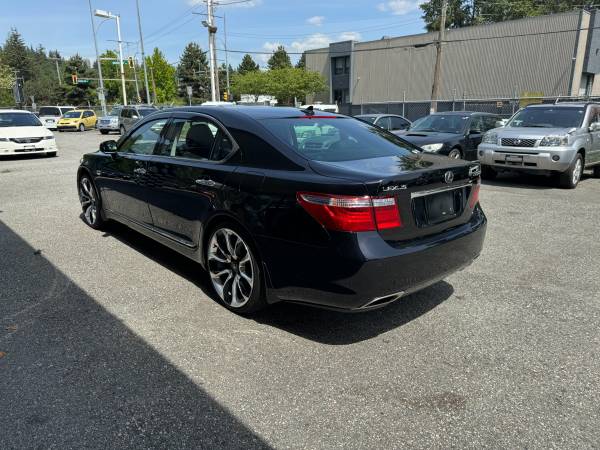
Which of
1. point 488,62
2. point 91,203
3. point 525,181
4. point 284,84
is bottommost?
point 525,181

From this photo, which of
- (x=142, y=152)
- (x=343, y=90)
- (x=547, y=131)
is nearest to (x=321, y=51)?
(x=343, y=90)

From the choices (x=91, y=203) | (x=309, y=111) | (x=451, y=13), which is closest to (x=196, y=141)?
(x=309, y=111)

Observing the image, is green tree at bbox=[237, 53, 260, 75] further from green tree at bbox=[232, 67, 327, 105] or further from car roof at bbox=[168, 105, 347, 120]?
car roof at bbox=[168, 105, 347, 120]

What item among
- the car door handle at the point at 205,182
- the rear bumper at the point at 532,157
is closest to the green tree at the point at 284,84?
the rear bumper at the point at 532,157

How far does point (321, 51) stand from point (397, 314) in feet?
171

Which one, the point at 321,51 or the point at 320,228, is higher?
the point at 321,51

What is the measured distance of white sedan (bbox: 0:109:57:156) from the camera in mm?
14297

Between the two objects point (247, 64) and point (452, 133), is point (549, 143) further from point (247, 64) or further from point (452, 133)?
point (247, 64)

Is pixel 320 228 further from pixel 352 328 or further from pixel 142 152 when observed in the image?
pixel 142 152

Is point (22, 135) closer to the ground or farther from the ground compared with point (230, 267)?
farther from the ground

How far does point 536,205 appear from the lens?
785 cm

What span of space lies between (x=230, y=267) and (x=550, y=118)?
9043 mm

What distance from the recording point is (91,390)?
107 inches

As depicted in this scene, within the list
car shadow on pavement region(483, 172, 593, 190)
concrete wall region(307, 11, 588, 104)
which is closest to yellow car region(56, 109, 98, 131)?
concrete wall region(307, 11, 588, 104)
